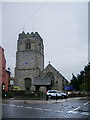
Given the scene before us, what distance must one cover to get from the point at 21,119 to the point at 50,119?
1.39 metres

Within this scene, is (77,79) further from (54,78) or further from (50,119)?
(50,119)

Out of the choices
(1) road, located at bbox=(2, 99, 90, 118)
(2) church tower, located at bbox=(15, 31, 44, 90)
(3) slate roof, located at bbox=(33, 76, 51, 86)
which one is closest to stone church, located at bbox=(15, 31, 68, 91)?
(2) church tower, located at bbox=(15, 31, 44, 90)

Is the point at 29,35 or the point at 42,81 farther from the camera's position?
the point at 29,35

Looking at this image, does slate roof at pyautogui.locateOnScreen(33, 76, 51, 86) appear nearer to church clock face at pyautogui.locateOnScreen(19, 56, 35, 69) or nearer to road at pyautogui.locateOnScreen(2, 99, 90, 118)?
church clock face at pyautogui.locateOnScreen(19, 56, 35, 69)

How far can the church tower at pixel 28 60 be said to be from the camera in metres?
72.1

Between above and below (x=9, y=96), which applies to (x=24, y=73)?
above

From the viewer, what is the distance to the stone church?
7162cm

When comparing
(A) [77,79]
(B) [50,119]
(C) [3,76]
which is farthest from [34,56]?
(B) [50,119]

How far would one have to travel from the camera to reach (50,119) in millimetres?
10781

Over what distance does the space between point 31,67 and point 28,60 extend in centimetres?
270

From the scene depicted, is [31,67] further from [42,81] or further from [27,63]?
[42,81]

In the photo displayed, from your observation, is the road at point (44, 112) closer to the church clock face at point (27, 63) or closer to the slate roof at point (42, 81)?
the slate roof at point (42, 81)

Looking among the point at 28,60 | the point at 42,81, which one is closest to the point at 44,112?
the point at 42,81

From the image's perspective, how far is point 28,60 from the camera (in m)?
73.9
